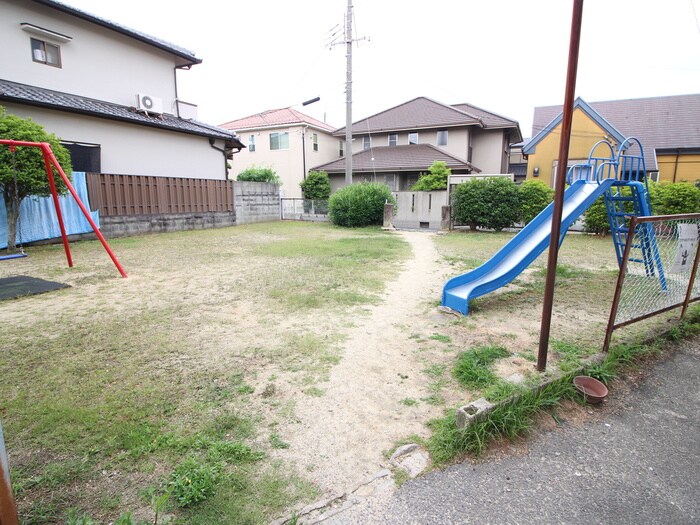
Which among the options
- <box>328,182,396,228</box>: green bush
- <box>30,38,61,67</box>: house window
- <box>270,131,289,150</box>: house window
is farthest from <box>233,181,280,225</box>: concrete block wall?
<box>270,131,289,150</box>: house window

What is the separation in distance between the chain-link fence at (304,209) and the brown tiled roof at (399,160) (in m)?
4.09

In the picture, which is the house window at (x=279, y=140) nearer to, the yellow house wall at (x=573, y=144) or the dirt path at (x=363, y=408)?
the yellow house wall at (x=573, y=144)

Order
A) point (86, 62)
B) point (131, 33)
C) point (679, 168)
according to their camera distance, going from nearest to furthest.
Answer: point (86, 62) → point (131, 33) → point (679, 168)

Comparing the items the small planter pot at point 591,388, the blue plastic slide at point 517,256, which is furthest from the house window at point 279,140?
the small planter pot at point 591,388

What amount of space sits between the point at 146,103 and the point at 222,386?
1382 centimetres

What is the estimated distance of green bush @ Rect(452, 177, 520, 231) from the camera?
478 inches

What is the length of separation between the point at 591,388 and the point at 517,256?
2.27m

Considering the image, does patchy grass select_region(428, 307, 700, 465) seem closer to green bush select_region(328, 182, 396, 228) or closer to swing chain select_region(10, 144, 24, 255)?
swing chain select_region(10, 144, 24, 255)

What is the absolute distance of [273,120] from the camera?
23.3m

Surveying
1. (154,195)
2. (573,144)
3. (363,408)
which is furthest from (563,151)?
(573,144)

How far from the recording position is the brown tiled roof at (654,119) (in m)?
17.1

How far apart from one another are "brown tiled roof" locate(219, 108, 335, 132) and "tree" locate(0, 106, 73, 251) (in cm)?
1554

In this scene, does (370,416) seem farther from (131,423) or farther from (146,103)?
(146,103)

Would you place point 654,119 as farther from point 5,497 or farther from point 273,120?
point 5,497
